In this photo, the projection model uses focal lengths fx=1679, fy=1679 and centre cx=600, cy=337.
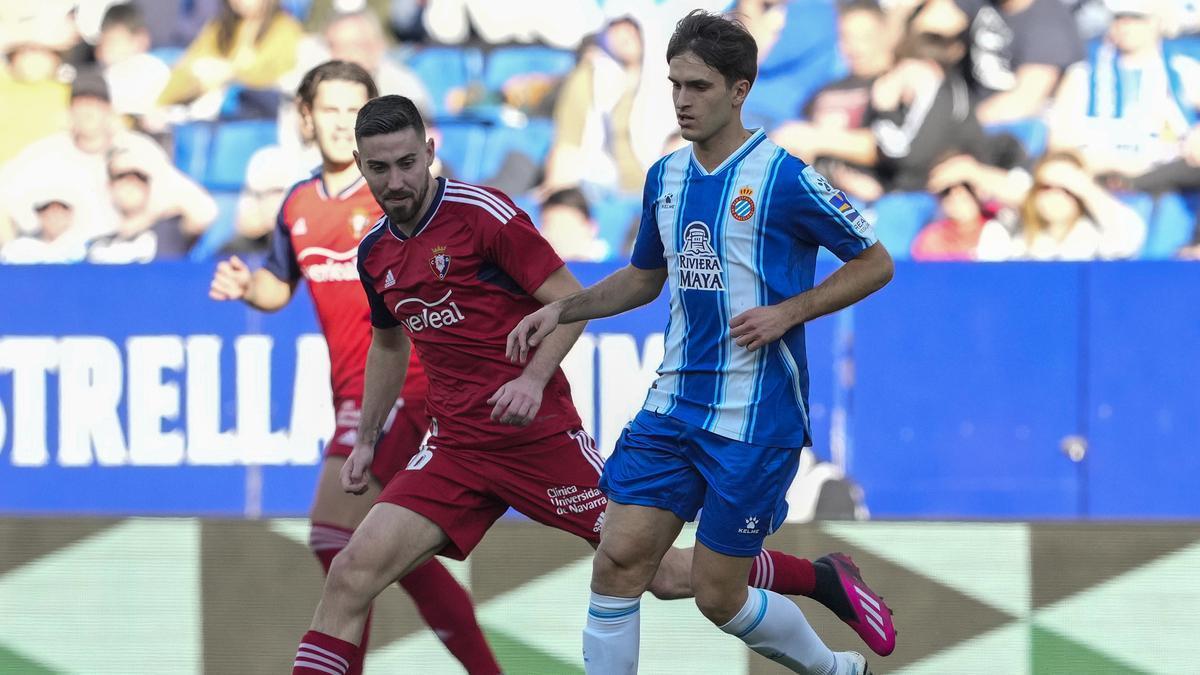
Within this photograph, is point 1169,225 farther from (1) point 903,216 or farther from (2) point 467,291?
(2) point 467,291

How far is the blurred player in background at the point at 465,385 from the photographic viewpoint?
14.9ft

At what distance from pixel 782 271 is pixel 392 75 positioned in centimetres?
486

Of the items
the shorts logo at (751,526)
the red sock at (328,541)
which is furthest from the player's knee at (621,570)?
the red sock at (328,541)

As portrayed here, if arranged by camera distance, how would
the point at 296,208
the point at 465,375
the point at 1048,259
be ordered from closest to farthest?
1. the point at 465,375
2. the point at 296,208
3. the point at 1048,259

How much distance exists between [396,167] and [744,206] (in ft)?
3.12

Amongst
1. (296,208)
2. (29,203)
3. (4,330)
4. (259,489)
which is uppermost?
(296,208)

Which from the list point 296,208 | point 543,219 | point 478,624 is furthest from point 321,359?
point 478,624

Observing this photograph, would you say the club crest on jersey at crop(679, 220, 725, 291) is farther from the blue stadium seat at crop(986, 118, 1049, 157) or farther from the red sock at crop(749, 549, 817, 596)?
the blue stadium seat at crop(986, 118, 1049, 157)

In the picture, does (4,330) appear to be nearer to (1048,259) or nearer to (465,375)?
(465,375)

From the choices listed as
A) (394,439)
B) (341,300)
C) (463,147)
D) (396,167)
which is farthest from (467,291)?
(463,147)

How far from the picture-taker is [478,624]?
532 cm

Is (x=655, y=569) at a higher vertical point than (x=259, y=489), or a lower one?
Result: higher

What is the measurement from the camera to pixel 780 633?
14.9ft

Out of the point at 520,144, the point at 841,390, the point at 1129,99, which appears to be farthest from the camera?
the point at 520,144
